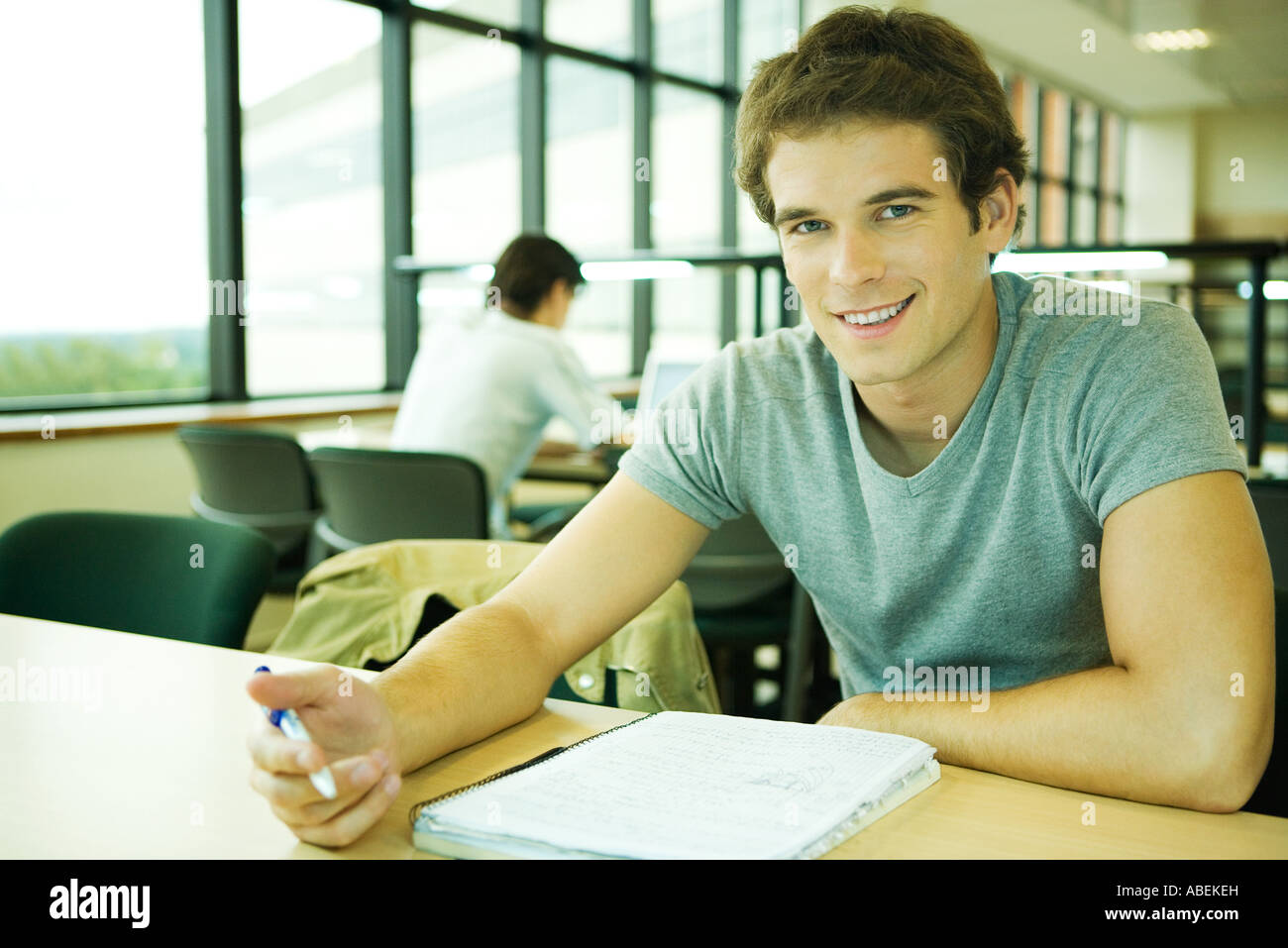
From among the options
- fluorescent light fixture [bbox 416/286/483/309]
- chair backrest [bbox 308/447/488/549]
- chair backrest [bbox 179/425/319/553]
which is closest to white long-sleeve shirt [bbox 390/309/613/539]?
chair backrest [bbox 179/425/319/553]

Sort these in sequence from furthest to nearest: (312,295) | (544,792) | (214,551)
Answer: (312,295) → (214,551) → (544,792)

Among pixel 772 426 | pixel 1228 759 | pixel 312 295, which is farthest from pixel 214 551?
pixel 312 295

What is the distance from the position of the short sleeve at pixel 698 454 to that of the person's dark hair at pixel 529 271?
1.90 m

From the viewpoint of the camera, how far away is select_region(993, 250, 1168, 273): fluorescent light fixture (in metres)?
2.64

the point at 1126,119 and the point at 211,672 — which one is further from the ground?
the point at 1126,119

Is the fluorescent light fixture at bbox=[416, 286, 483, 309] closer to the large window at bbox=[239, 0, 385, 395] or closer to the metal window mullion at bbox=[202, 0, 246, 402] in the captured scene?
the large window at bbox=[239, 0, 385, 395]

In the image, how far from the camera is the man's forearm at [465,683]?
988mm

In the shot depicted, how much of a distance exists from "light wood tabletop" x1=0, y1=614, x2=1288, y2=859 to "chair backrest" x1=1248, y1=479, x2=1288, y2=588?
100cm

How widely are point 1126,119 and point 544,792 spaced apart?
44.1ft

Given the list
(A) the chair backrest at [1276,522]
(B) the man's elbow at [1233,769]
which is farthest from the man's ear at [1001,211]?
(A) the chair backrest at [1276,522]

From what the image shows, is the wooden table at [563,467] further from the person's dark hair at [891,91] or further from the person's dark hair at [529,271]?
the person's dark hair at [891,91]

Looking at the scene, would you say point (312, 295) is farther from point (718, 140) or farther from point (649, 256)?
point (718, 140)

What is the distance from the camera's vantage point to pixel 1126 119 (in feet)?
41.3

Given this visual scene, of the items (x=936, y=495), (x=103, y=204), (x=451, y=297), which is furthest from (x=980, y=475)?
(x=451, y=297)
